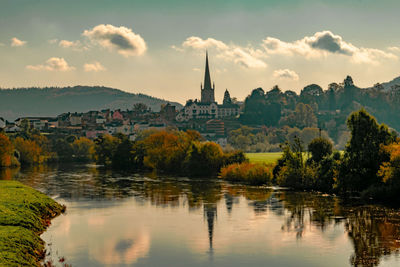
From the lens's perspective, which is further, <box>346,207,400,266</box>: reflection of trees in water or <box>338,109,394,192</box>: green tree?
<box>338,109,394,192</box>: green tree

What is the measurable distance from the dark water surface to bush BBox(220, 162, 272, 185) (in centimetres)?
1040

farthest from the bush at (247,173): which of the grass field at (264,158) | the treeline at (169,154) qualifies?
the grass field at (264,158)

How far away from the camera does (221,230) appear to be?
44688 millimetres

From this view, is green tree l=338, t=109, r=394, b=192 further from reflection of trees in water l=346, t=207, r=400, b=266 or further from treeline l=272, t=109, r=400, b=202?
reflection of trees in water l=346, t=207, r=400, b=266

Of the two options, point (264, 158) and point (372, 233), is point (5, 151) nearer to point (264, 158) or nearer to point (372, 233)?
point (264, 158)

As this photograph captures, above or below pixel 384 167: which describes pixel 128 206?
below

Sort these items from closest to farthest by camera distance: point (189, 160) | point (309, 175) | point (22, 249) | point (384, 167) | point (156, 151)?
point (22, 249) < point (384, 167) < point (309, 175) < point (189, 160) < point (156, 151)

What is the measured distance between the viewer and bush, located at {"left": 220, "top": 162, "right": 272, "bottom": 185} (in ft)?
266

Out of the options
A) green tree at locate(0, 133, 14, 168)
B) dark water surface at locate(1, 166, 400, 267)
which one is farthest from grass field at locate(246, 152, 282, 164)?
green tree at locate(0, 133, 14, 168)

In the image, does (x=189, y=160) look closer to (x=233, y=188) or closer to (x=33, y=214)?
(x=233, y=188)

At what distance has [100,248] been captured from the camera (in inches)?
1512

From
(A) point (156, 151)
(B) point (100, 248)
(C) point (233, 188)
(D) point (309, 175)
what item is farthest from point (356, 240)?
(A) point (156, 151)

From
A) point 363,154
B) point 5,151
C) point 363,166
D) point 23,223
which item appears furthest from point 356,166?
point 5,151

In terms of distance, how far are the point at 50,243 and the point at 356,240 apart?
870 inches
